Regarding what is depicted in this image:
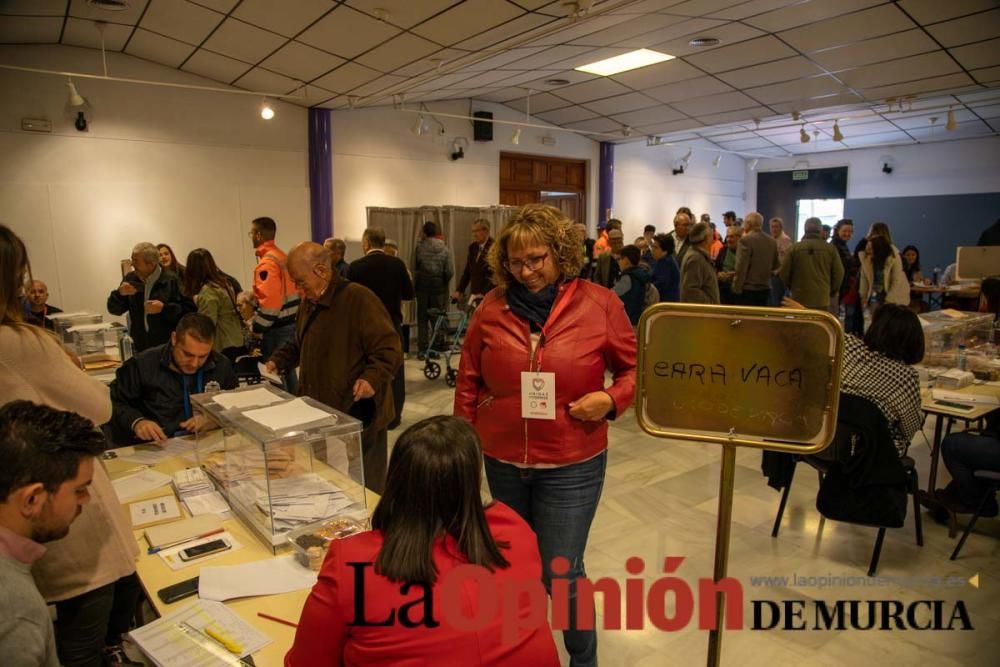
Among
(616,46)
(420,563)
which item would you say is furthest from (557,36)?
(420,563)

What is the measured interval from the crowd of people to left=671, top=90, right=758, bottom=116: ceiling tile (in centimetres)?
609

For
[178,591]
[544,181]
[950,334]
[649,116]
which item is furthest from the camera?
[544,181]

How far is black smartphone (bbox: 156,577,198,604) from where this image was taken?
1501 millimetres

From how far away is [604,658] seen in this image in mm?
2311

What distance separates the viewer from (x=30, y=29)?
17.8 feet

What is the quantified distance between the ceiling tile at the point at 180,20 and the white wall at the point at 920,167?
39.7 feet

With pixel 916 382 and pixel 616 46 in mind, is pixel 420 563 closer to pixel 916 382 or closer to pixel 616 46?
pixel 916 382

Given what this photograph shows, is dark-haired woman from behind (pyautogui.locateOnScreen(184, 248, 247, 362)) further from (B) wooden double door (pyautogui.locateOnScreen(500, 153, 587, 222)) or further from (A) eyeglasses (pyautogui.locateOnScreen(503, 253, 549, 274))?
(B) wooden double door (pyautogui.locateOnScreen(500, 153, 587, 222))

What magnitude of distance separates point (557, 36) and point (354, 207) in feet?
12.9

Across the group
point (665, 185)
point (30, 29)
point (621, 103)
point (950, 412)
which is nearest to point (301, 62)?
point (30, 29)

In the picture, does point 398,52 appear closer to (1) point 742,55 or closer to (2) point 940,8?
(1) point 742,55

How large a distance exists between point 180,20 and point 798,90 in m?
6.79

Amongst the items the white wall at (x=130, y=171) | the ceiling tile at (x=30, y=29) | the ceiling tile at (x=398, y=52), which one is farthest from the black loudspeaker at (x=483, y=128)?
the ceiling tile at (x=30, y=29)

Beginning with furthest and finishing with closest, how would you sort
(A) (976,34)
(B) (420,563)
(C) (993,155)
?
(C) (993,155)
(A) (976,34)
(B) (420,563)
